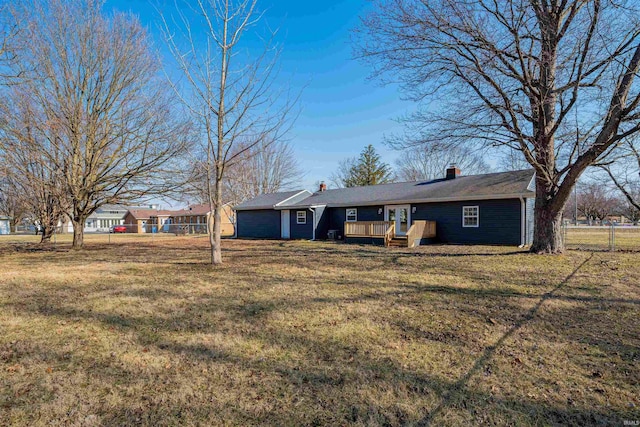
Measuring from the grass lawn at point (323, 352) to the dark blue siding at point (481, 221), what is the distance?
7514 mm

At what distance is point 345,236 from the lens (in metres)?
18.3

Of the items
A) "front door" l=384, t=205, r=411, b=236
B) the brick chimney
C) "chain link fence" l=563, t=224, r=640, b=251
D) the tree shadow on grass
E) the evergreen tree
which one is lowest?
the tree shadow on grass

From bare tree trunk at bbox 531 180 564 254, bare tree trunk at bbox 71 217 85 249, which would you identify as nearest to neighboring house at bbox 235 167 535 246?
bare tree trunk at bbox 531 180 564 254

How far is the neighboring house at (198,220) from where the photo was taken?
3747 centimetres

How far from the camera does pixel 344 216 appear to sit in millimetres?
20203

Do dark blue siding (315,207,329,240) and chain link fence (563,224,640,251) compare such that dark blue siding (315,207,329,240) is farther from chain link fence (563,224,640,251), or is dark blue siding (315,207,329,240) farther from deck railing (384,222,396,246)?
chain link fence (563,224,640,251)

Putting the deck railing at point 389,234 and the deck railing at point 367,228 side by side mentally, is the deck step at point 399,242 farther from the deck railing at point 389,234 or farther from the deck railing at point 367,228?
the deck railing at point 367,228

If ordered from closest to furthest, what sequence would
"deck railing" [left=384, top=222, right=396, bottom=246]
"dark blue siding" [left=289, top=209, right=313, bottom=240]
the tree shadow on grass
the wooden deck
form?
the tree shadow on grass < the wooden deck < "deck railing" [left=384, top=222, right=396, bottom=246] < "dark blue siding" [left=289, top=209, right=313, bottom=240]

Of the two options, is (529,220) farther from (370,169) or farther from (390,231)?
(370,169)

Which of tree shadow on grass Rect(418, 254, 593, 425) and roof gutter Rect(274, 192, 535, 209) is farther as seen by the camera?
roof gutter Rect(274, 192, 535, 209)

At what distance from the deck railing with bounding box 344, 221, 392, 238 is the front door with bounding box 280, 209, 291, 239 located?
17.1 ft

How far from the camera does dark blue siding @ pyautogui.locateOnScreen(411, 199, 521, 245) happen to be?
1446 centimetres

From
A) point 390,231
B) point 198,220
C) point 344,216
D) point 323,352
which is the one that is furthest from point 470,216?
point 198,220

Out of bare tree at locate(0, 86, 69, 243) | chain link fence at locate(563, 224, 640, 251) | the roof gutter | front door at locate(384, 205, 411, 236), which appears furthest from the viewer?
front door at locate(384, 205, 411, 236)
